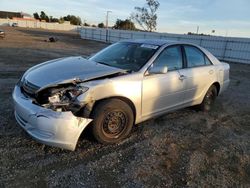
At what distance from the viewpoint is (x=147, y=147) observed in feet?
12.7

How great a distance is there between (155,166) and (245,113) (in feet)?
11.6

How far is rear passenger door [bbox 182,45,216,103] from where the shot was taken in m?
4.89

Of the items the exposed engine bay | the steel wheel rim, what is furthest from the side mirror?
the exposed engine bay

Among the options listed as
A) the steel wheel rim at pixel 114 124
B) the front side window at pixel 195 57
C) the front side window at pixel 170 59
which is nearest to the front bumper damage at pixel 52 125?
the steel wheel rim at pixel 114 124

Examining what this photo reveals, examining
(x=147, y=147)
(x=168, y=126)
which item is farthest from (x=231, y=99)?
(x=147, y=147)

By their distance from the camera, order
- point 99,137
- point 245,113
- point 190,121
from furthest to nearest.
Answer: point 245,113
point 190,121
point 99,137

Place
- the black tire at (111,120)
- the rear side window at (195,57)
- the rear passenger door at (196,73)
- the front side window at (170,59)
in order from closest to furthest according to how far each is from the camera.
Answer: the black tire at (111,120)
the front side window at (170,59)
the rear passenger door at (196,73)
the rear side window at (195,57)

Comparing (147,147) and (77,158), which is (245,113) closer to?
(147,147)

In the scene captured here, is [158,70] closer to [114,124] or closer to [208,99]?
[114,124]

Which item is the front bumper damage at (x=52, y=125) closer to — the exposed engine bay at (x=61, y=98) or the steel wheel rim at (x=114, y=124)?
the exposed engine bay at (x=61, y=98)

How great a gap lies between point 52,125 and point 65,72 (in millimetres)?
888

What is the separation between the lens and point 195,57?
5.19 metres

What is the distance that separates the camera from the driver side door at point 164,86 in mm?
4113

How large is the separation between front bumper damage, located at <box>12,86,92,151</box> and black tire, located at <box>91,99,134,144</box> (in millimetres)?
185
